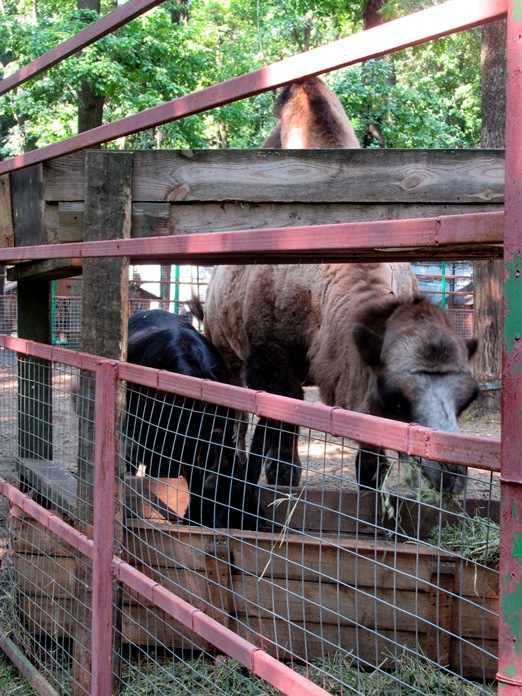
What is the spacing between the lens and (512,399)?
136cm

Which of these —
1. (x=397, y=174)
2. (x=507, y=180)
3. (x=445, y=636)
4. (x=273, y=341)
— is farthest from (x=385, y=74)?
(x=507, y=180)

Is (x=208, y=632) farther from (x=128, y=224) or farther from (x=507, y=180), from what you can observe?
(x=128, y=224)

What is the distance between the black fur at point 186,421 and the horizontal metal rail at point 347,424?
126 centimetres

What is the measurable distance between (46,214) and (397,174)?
1684 mm

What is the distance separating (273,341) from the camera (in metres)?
6.12

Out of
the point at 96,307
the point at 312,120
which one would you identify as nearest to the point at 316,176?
the point at 96,307

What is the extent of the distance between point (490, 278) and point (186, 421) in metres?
7.71

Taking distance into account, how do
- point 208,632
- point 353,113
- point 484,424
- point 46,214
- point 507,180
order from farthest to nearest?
point 353,113
point 484,424
point 46,214
point 208,632
point 507,180

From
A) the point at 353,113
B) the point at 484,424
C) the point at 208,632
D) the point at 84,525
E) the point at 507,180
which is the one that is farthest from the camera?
the point at 353,113

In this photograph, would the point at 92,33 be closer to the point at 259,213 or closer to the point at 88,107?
the point at 259,213

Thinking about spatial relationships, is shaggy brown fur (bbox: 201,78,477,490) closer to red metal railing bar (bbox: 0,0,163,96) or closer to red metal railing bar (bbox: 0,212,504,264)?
red metal railing bar (bbox: 0,212,504,264)

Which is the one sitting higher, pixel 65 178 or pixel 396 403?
pixel 65 178

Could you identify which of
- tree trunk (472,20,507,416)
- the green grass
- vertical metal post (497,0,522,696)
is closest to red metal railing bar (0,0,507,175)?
vertical metal post (497,0,522,696)

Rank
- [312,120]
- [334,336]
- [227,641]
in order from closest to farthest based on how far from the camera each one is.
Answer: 1. [227,641]
2. [334,336]
3. [312,120]
